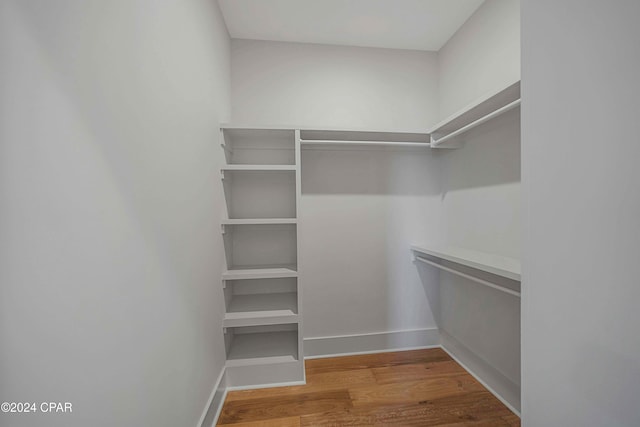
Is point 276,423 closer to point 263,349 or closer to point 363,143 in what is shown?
point 263,349

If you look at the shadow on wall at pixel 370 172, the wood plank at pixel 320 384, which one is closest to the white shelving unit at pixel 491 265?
the shadow on wall at pixel 370 172

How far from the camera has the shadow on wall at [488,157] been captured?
4.70 feet

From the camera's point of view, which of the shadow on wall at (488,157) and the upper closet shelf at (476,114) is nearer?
the upper closet shelf at (476,114)

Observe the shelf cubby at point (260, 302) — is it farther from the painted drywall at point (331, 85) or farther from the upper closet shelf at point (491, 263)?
the painted drywall at point (331, 85)

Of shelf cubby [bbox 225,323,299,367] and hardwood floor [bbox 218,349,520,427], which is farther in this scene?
shelf cubby [bbox 225,323,299,367]

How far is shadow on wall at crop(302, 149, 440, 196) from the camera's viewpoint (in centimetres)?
203

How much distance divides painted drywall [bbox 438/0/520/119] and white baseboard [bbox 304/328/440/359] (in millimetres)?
1872

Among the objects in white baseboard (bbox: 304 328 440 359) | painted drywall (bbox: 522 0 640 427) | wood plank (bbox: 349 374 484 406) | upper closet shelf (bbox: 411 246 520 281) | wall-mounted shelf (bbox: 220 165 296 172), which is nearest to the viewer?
painted drywall (bbox: 522 0 640 427)

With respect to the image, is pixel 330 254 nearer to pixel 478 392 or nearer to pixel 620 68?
pixel 478 392

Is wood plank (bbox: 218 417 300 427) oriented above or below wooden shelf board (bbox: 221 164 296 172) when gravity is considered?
below

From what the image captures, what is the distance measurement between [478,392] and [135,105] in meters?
2.31

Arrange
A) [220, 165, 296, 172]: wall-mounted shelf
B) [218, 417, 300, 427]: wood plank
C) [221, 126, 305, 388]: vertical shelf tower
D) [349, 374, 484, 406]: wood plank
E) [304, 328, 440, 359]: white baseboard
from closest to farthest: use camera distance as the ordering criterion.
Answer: [218, 417, 300, 427]: wood plank → [349, 374, 484, 406]: wood plank → [220, 165, 296, 172]: wall-mounted shelf → [221, 126, 305, 388]: vertical shelf tower → [304, 328, 440, 359]: white baseboard

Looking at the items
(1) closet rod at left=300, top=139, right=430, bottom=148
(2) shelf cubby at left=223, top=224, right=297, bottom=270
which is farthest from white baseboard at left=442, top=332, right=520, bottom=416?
(1) closet rod at left=300, top=139, right=430, bottom=148

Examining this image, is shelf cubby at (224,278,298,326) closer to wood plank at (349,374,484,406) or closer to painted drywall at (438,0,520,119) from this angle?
wood plank at (349,374,484,406)
